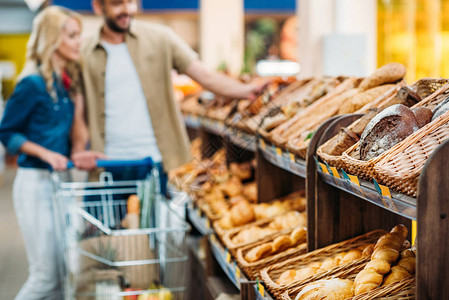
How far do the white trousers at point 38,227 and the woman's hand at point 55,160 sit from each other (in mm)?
174

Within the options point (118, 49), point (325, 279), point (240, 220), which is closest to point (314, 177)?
point (325, 279)

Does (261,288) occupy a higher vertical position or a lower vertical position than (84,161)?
lower

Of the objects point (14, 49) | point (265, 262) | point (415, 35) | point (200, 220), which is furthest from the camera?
point (14, 49)

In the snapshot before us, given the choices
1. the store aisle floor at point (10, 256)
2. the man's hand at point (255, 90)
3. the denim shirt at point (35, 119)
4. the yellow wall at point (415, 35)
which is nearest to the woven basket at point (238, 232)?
the man's hand at point (255, 90)

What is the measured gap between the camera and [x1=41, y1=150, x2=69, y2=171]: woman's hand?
2.94 meters

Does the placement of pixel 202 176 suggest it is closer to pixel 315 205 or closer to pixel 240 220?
pixel 240 220

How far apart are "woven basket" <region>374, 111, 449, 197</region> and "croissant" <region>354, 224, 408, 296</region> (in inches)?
14.8

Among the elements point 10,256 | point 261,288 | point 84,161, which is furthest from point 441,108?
point 10,256

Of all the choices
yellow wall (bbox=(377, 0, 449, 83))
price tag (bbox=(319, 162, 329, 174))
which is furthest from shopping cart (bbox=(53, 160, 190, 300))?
yellow wall (bbox=(377, 0, 449, 83))

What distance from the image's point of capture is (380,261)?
1.73m

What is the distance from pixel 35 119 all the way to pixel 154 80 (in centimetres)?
78

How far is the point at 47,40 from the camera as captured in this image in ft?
10.2

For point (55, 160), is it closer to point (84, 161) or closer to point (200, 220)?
point (84, 161)

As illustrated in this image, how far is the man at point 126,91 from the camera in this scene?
11.5ft
